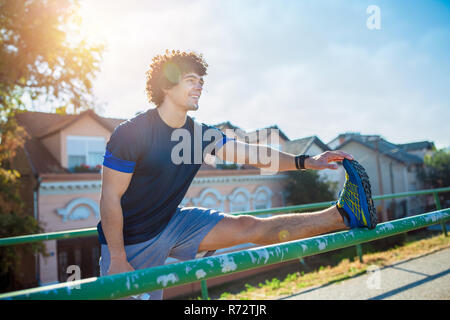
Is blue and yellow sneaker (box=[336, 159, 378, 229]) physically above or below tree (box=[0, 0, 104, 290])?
below

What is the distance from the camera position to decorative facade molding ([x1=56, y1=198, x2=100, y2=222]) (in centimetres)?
1147

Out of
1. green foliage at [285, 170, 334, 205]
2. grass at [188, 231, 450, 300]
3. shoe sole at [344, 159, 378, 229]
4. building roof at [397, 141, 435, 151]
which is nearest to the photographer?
shoe sole at [344, 159, 378, 229]

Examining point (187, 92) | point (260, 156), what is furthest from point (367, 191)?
point (187, 92)

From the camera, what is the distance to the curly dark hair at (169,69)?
224 cm

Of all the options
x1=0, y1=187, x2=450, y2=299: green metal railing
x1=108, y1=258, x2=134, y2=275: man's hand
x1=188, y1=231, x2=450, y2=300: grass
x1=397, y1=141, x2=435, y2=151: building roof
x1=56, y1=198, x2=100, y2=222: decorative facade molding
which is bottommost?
x1=188, y1=231, x2=450, y2=300: grass

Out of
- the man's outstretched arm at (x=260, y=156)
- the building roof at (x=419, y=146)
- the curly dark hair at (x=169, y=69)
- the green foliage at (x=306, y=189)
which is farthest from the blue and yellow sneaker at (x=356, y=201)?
the building roof at (x=419, y=146)

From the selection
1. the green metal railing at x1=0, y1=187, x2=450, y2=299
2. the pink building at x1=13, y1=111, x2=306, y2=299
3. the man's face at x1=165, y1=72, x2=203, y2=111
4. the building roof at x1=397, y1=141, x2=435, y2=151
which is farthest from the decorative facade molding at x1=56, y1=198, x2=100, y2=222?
the building roof at x1=397, y1=141, x2=435, y2=151

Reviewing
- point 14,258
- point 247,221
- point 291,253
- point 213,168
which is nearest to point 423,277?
point 247,221

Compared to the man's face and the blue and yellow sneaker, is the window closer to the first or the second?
the man's face

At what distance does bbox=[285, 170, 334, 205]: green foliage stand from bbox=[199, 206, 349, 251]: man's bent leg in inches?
678

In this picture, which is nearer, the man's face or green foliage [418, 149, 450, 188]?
the man's face

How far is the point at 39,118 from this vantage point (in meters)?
15.0

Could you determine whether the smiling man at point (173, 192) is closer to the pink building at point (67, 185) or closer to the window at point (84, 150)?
the pink building at point (67, 185)

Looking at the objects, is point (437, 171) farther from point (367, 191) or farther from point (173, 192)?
point (173, 192)
